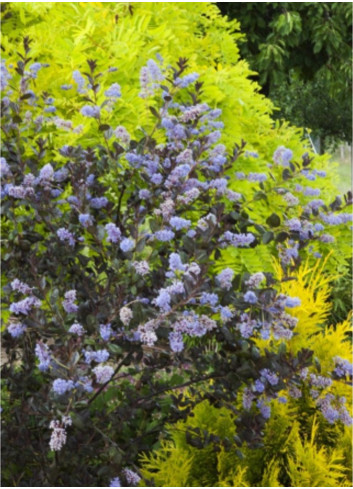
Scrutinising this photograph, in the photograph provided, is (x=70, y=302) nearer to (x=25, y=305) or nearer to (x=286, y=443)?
(x=25, y=305)

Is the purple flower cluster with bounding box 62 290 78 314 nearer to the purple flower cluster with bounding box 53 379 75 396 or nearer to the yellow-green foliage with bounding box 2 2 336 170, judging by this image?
the purple flower cluster with bounding box 53 379 75 396

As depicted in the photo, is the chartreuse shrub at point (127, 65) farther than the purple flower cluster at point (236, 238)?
Yes

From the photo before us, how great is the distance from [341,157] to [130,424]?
114 ft

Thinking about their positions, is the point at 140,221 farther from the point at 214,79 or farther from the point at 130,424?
the point at 214,79

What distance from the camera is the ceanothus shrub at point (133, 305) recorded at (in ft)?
8.93

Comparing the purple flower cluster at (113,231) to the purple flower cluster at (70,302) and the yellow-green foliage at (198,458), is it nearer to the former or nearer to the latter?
the purple flower cluster at (70,302)

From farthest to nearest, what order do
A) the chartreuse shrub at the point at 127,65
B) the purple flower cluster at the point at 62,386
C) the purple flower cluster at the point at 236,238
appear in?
the chartreuse shrub at the point at 127,65
the purple flower cluster at the point at 236,238
the purple flower cluster at the point at 62,386

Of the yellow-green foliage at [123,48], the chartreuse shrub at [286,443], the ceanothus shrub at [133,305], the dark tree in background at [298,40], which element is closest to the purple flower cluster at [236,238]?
the ceanothus shrub at [133,305]

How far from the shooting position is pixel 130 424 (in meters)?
3.59

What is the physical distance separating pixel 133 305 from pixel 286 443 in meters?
0.83

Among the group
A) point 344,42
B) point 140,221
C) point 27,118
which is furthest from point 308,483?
point 344,42

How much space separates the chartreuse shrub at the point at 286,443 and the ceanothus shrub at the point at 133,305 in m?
0.07

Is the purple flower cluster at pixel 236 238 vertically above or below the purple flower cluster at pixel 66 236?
above

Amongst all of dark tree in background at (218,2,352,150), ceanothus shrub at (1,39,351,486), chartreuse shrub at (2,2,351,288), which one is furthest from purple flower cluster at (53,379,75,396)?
dark tree in background at (218,2,352,150)
